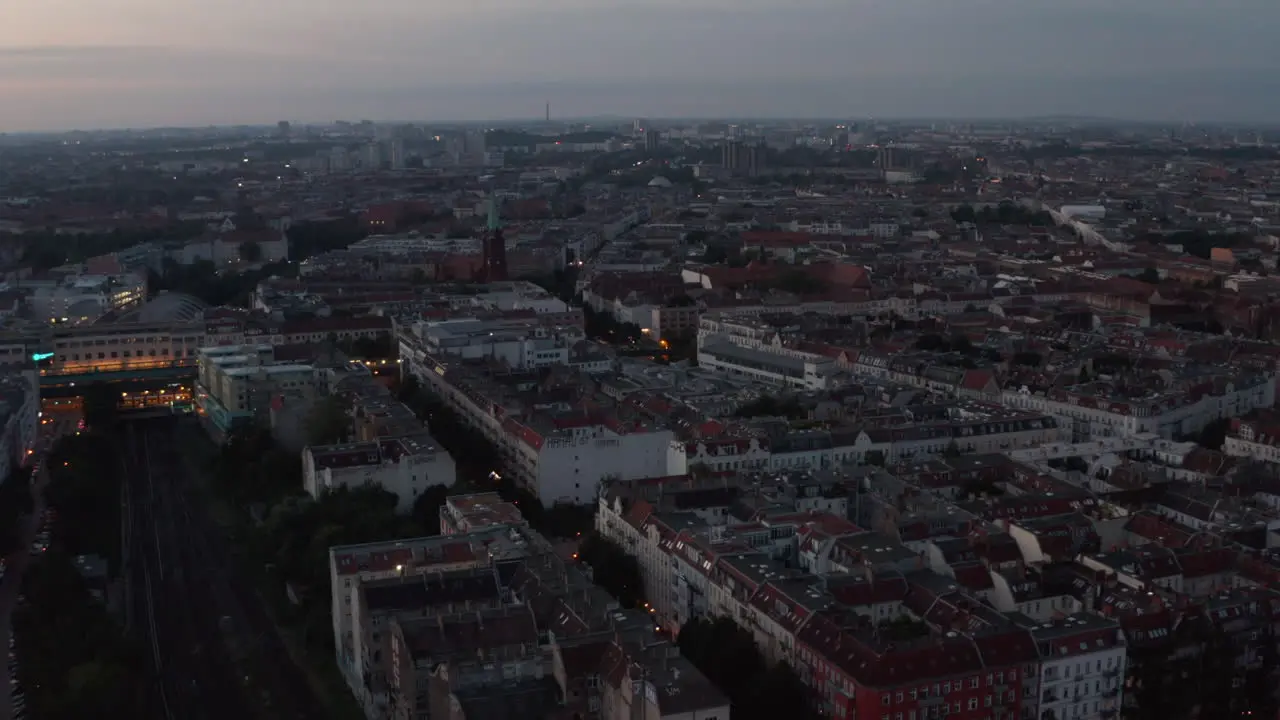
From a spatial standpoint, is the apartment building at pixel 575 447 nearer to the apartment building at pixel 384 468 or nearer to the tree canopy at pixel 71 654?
the apartment building at pixel 384 468

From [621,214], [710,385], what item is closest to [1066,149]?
[621,214]

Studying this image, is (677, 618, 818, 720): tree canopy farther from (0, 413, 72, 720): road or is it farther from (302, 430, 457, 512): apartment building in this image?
(0, 413, 72, 720): road

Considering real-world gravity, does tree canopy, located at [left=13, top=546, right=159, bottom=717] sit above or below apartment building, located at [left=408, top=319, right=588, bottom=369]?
below

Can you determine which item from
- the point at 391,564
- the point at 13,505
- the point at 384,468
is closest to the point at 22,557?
the point at 13,505

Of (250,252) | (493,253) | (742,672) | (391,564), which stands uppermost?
(493,253)

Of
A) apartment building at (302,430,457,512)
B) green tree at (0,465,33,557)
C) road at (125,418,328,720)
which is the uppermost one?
apartment building at (302,430,457,512)

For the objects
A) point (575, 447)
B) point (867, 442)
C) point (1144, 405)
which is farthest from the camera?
point (1144, 405)

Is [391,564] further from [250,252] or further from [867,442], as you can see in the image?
[250,252]

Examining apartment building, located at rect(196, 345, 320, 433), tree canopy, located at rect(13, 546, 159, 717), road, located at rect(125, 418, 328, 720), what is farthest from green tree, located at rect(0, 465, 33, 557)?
apartment building, located at rect(196, 345, 320, 433)
